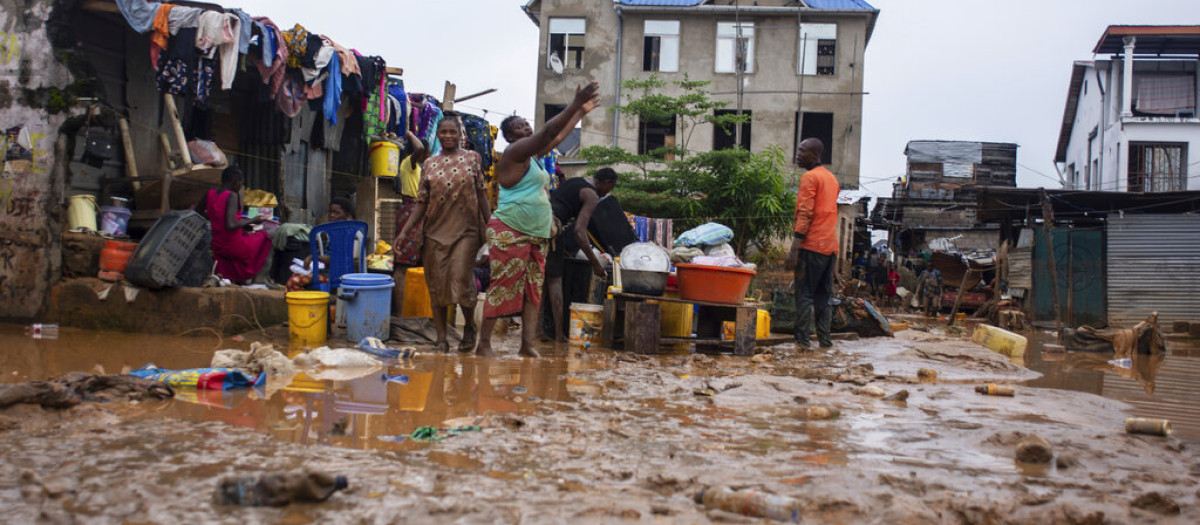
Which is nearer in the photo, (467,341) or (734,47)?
(467,341)

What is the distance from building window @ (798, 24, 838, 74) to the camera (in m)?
30.5

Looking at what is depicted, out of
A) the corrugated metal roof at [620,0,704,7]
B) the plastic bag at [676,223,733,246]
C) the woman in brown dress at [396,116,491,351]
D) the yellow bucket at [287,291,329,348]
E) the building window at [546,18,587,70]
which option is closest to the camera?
the woman in brown dress at [396,116,491,351]

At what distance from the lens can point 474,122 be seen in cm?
1434

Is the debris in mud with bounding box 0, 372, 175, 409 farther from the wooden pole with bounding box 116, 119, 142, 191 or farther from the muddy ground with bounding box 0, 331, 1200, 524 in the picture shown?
the wooden pole with bounding box 116, 119, 142, 191

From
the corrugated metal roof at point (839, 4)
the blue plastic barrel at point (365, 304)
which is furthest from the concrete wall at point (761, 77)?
the blue plastic barrel at point (365, 304)

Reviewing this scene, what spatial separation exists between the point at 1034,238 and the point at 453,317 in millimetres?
13415

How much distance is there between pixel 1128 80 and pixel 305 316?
1143 inches

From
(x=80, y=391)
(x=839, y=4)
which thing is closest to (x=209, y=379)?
(x=80, y=391)

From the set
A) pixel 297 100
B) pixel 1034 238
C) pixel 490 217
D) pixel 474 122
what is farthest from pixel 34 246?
pixel 1034 238

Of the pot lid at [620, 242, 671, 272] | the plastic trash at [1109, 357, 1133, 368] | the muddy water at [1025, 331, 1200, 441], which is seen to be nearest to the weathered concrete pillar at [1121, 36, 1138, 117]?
the muddy water at [1025, 331, 1200, 441]

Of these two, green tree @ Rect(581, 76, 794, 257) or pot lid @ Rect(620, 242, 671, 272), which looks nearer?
pot lid @ Rect(620, 242, 671, 272)

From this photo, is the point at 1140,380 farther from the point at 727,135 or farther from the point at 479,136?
the point at 727,135

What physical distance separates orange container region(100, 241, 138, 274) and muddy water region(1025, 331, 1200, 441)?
7351 millimetres

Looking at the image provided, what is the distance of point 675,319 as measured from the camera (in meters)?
7.17
